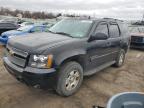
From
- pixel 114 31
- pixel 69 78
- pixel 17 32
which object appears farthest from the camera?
pixel 17 32

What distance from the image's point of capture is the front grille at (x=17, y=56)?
Answer: 12.3 feet

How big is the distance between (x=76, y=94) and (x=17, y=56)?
5.32 feet

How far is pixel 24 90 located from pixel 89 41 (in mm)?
1962

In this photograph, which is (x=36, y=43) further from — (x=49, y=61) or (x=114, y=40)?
(x=114, y=40)

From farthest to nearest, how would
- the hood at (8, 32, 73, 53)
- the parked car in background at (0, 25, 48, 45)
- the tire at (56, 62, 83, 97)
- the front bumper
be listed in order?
the parked car in background at (0, 25, 48, 45), the tire at (56, 62, 83, 97), the hood at (8, 32, 73, 53), the front bumper

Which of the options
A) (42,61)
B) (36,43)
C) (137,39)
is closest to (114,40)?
(36,43)

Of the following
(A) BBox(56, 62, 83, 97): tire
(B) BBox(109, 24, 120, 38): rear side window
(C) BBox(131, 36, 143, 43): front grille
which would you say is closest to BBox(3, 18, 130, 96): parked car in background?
(A) BBox(56, 62, 83, 97): tire

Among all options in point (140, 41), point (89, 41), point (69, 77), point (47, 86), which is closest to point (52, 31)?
point (89, 41)

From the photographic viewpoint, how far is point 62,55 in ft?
12.6

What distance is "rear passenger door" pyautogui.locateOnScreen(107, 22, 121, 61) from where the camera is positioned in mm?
5730

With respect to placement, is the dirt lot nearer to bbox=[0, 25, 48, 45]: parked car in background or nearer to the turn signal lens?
the turn signal lens

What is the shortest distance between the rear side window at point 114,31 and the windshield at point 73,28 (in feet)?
3.59

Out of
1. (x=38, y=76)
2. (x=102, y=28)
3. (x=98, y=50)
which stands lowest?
(x=38, y=76)

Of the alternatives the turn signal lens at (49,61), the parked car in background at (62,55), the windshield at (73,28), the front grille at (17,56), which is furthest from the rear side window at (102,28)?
the front grille at (17,56)
